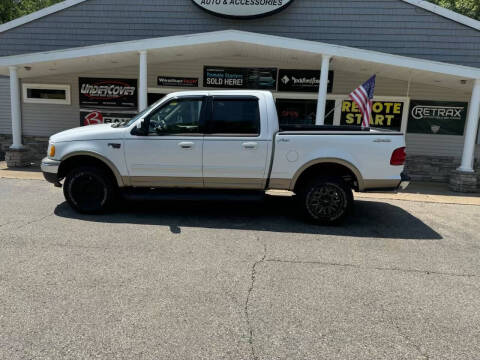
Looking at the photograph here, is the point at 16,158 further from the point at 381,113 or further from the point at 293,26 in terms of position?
the point at 381,113

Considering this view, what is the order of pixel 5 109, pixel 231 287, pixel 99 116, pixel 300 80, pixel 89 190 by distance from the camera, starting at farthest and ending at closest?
pixel 5 109, pixel 99 116, pixel 300 80, pixel 89 190, pixel 231 287

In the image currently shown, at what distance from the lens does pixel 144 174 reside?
597 centimetres

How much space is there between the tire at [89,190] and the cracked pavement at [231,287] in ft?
0.67

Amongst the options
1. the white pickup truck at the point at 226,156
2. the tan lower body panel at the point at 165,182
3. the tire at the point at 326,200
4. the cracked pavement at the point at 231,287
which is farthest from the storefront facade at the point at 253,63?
the cracked pavement at the point at 231,287

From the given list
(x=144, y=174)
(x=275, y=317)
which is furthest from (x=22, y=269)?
(x=275, y=317)

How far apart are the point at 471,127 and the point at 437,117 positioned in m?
2.35

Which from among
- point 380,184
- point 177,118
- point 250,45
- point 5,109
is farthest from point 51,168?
point 5,109

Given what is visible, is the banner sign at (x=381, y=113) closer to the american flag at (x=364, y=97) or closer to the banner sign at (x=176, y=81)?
the american flag at (x=364, y=97)

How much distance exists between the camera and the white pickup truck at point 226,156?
18.6 feet

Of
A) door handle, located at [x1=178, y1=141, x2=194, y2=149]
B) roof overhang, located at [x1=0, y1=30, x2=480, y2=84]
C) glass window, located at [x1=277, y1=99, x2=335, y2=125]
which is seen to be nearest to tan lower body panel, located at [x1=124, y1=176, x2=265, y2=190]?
door handle, located at [x1=178, y1=141, x2=194, y2=149]

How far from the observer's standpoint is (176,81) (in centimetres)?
1251

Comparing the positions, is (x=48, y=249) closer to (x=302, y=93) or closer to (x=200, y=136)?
(x=200, y=136)

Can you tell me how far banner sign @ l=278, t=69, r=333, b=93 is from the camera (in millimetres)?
12023

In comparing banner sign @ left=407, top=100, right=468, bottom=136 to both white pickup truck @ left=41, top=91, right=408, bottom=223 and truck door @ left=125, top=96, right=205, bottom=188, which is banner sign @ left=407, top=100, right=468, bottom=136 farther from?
truck door @ left=125, top=96, right=205, bottom=188
